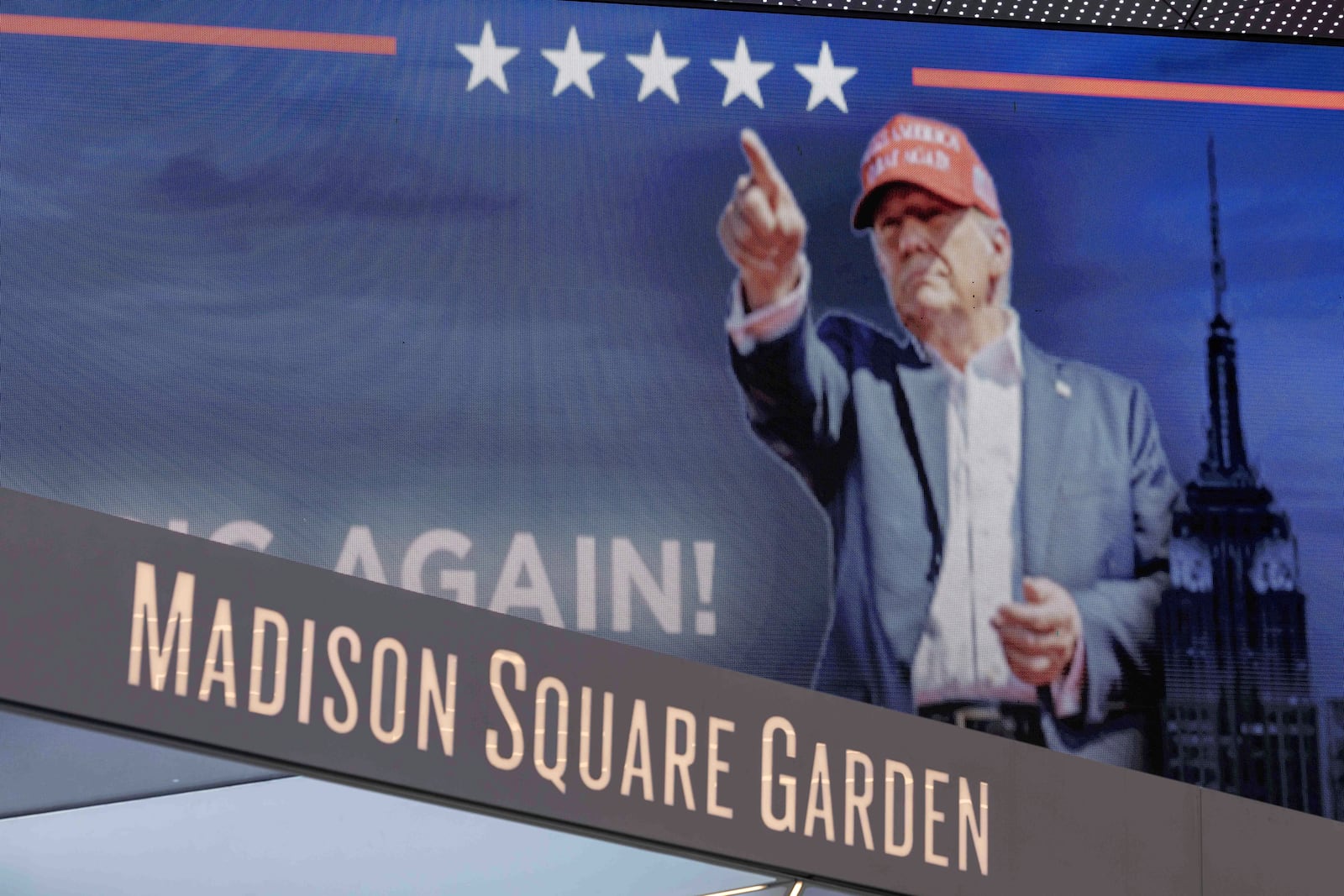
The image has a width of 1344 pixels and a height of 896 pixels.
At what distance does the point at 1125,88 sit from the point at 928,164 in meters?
0.71

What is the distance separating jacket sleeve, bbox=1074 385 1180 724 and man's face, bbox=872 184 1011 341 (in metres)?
0.58

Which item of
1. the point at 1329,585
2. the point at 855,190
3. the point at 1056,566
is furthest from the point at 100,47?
the point at 1329,585

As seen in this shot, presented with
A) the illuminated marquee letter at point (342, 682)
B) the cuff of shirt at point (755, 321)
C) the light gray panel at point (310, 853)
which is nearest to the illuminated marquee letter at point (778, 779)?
the light gray panel at point (310, 853)

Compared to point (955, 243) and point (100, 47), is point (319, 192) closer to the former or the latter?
point (100, 47)

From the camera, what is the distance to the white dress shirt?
4.65 meters

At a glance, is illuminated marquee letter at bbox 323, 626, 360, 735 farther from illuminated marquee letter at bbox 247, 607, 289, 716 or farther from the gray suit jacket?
the gray suit jacket

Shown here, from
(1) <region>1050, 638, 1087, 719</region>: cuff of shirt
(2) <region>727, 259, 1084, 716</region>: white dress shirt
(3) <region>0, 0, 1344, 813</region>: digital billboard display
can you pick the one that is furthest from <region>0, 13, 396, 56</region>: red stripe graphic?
(1) <region>1050, 638, 1087, 719</region>: cuff of shirt

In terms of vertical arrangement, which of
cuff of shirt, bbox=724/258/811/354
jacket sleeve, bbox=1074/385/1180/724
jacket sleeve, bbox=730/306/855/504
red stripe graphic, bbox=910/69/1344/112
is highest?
red stripe graphic, bbox=910/69/1344/112

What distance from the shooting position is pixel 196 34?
4.89 m

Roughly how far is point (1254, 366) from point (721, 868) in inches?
162

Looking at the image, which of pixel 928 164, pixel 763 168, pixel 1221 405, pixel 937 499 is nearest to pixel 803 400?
pixel 937 499

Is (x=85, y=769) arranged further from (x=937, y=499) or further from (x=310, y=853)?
(x=937, y=499)

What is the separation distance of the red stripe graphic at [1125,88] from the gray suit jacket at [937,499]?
0.89m

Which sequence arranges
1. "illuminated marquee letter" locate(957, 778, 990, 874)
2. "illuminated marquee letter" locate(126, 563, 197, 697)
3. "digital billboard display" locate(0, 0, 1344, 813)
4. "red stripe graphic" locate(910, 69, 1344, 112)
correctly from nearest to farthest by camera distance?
"illuminated marquee letter" locate(126, 563, 197, 697)
"illuminated marquee letter" locate(957, 778, 990, 874)
"digital billboard display" locate(0, 0, 1344, 813)
"red stripe graphic" locate(910, 69, 1344, 112)
